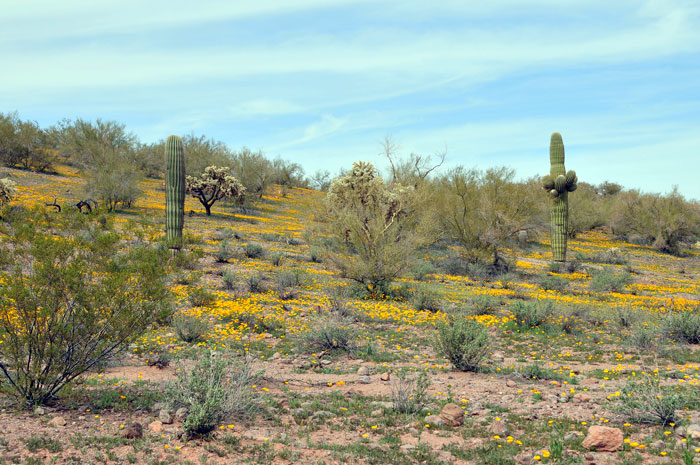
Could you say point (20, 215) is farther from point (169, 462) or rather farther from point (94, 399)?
point (169, 462)

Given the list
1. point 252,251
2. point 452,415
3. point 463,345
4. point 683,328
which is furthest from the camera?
point 252,251

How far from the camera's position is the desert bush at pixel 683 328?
406 inches

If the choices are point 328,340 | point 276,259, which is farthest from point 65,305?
point 276,259

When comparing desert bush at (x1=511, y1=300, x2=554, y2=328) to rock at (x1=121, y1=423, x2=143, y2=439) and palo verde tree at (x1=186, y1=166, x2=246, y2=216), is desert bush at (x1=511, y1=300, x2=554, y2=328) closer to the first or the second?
rock at (x1=121, y1=423, x2=143, y2=439)

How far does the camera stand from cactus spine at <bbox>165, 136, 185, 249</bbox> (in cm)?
1889

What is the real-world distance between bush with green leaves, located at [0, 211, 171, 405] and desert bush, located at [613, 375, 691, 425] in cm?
576

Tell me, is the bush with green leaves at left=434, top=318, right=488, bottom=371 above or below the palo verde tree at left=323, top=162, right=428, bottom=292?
below

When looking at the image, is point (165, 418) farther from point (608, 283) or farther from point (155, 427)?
point (608, 283)

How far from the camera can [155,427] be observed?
5078 mm

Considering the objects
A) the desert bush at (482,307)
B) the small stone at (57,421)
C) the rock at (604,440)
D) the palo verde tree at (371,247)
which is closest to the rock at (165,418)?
the small stone at (57,421)

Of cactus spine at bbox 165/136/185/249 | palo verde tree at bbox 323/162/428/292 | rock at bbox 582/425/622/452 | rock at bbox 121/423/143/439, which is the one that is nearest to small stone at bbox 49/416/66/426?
rock at bbox 121/423/143/439

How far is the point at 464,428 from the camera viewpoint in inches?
215

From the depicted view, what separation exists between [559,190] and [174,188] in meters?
19.3

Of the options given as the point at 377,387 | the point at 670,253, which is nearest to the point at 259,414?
the point at 377,387
